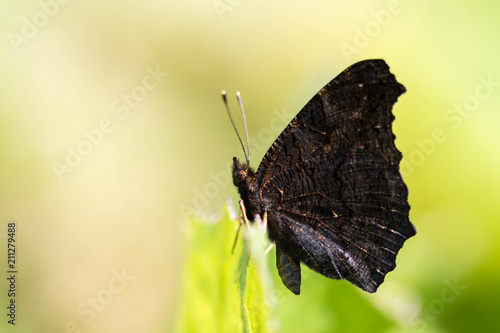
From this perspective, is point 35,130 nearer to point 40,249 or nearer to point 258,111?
point 40,249

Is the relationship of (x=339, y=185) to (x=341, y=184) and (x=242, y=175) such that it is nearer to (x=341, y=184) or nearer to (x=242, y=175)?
(x=341, y=184)

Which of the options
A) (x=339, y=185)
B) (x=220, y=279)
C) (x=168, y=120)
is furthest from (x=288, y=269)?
(x=168, y=120)

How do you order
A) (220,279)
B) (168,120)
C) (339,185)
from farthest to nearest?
(168,120) < (339,185) < (220,279)

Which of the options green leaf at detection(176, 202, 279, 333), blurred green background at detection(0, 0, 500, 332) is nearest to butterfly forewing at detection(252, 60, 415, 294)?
blurred green background at detection(0, 0, 500, 332)

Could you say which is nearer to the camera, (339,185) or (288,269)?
(288,269)

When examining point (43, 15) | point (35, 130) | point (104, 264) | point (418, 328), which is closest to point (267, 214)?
point (418, 328)

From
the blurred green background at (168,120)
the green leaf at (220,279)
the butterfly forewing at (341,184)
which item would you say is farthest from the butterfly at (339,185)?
the green leaf at (220,279)
